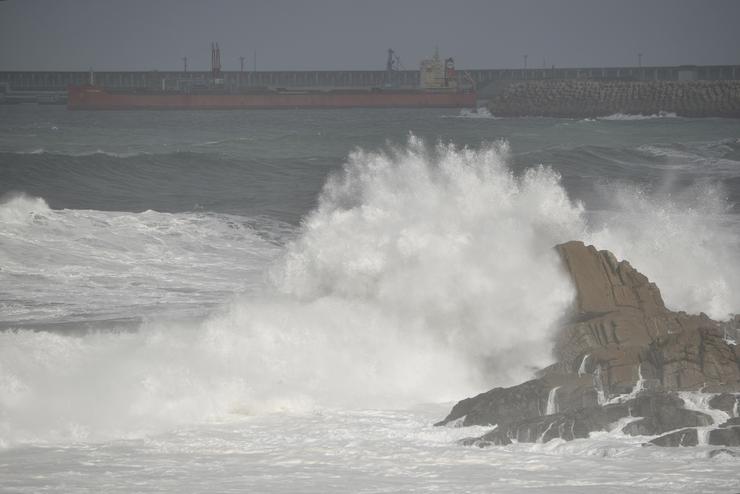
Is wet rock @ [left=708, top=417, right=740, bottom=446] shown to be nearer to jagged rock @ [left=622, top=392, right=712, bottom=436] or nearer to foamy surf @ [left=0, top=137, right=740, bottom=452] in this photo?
jagged rock @ [left=622, top=392, right=712, bottom=436]

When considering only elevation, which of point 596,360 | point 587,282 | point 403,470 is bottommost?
point 403,470

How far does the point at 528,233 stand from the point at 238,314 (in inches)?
161

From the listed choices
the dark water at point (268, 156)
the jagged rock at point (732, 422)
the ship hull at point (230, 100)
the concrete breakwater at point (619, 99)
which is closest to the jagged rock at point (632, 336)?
the jagged rock at point (732, 422)

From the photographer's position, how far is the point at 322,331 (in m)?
13.8

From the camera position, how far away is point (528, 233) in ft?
50.9

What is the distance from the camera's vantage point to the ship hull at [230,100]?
293 feet

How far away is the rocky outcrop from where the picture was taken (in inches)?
409

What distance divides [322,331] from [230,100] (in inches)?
3075

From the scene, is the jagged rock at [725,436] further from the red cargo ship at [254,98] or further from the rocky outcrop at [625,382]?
the red cargo ship at [254,98]

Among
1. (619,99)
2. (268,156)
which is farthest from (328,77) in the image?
(268,156)

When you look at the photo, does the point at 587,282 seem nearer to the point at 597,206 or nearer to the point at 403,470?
the point at 403,470

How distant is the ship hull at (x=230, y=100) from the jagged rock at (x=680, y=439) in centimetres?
8131

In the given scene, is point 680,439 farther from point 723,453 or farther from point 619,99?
point 619,99

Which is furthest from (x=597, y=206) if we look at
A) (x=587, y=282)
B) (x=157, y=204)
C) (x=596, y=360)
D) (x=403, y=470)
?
(x=403, y=470)
